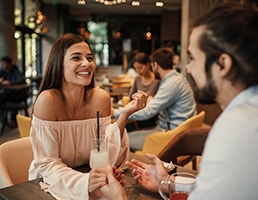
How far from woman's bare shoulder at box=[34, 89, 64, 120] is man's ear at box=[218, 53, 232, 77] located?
1.03 m

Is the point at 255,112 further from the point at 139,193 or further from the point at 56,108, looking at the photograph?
the point at 56,108

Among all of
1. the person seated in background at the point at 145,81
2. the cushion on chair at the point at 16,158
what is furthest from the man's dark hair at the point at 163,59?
the cushion on chair at the point at 16,158

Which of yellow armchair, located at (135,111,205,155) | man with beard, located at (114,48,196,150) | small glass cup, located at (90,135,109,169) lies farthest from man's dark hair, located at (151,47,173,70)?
small glass cup, located at (90,135,109,169)

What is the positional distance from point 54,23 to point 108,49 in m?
4.92

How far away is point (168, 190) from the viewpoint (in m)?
1.22

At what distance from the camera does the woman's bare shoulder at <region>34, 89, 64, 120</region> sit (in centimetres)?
166

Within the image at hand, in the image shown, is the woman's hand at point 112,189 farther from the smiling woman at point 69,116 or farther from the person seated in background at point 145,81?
the person seated in background at point 145,81

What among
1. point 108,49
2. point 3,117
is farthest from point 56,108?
point 108,49

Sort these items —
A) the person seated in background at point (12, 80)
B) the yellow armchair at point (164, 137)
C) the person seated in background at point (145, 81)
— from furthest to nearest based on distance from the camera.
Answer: the person seated in background at point (12, 80) < the person seated in background at point (145, 81) < the yellow armchair at point (164, 137)

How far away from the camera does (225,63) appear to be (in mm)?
880

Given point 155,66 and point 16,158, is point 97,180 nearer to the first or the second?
point 16,158

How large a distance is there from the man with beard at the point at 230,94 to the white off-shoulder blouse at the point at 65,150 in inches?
25.3

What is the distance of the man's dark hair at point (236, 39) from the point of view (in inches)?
33.5

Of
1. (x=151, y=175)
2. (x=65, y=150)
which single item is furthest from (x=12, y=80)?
(x=151, y=175)
